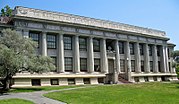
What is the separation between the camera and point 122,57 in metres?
49.7

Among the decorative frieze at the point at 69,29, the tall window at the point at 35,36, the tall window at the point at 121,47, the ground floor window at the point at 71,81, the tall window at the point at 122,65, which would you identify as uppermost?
the decorative frieze at the point at 69,29

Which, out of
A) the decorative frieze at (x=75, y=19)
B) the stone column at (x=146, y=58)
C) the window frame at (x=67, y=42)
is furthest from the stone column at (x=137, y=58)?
the window frame at (x=67, y=42)

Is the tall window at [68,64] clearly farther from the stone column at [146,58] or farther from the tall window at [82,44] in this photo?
the stone column at [146,58]

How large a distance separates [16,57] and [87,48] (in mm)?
20626

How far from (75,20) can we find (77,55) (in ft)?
21.3

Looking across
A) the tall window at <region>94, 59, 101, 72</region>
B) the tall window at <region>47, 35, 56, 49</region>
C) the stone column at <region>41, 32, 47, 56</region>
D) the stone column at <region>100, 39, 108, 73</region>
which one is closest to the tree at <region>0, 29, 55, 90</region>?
the stone column at <region>41, 32, 47, 56</region>

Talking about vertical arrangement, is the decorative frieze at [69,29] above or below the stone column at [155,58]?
above

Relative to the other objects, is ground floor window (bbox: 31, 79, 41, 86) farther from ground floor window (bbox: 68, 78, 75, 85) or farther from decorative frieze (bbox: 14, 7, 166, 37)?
decorative frieze (bbox: 14, 7, 166, 37)

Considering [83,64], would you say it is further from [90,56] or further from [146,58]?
[146,58]

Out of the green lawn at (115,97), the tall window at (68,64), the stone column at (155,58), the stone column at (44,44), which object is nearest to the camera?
the green lawn at (115,97)

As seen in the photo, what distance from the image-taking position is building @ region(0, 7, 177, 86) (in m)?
36.9

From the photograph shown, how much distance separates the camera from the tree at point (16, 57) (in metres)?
24.1

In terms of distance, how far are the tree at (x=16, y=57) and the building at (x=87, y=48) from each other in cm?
823

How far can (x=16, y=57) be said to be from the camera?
24469 mm
